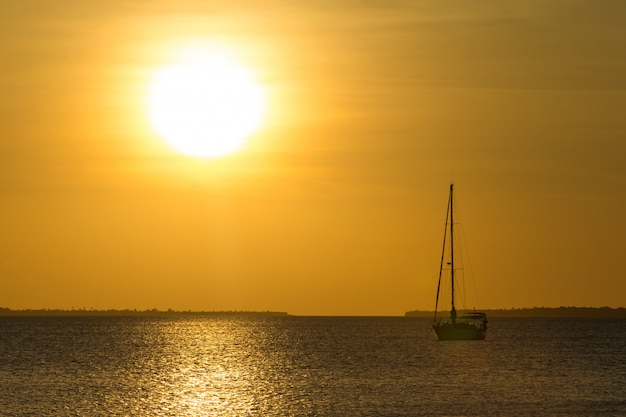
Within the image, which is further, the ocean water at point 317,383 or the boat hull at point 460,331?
the boat hull at point 460,331

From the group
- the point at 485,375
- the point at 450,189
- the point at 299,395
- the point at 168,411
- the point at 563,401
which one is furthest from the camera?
the point at 450,189

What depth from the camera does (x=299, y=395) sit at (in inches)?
3841

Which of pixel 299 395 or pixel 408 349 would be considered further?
pixel 408 349

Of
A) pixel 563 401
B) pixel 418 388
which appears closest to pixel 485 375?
pixel 418 388

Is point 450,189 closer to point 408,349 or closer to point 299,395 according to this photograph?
point 408,349

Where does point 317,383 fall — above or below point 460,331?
below

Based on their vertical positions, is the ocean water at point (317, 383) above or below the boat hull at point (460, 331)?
below

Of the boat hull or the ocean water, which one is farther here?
the boat hull

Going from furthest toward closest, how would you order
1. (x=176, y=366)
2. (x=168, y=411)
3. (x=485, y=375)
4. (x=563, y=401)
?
1. (x=176, y=366)
2. (x=485, y=375)
3. (x=563, y=401)
4. (x=168, y=411)

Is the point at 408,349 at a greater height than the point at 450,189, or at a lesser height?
lesser

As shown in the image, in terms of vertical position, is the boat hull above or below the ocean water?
above

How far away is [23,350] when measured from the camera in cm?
17275

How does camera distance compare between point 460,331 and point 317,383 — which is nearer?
point 317,383

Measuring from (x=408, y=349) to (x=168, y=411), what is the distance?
100408 mm
